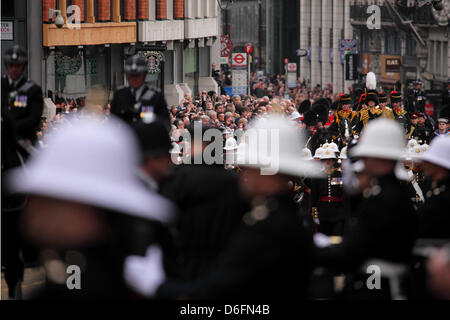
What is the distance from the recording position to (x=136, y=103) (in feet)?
34.8

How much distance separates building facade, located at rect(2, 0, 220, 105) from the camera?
118 ft

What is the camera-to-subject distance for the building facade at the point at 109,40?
118 feet

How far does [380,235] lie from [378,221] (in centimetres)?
9

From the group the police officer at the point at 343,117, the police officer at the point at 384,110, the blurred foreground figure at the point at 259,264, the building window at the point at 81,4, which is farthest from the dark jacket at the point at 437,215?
the building window at the point at 81,4

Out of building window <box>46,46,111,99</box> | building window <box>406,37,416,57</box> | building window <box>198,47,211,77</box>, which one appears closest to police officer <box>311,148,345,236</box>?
building window <box>46,46,111,99</box>

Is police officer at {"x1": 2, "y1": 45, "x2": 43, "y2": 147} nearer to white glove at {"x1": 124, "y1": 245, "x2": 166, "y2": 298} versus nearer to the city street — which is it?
the city street

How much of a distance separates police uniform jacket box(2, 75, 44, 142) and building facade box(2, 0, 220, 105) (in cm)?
2263

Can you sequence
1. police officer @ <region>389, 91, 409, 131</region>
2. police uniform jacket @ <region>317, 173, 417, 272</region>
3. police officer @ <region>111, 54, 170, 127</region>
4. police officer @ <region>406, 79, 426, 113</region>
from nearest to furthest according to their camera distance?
police uniform jacket @ <region>317, 173, 417, 272</region> < police officer @ <region>111, 54, 170, 127</region> < police officer @ <region>389, 91, 409, 131</region> < police officer @ <region>406, 79, 426, 113</region>

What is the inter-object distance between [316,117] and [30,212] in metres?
18.5

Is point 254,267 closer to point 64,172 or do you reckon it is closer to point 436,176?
point 64,172

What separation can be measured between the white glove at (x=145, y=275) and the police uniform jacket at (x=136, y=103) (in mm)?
4547

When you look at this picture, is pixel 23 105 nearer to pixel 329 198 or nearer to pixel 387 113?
pixel 329 198

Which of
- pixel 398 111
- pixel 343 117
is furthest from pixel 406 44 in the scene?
pixel 343 117
